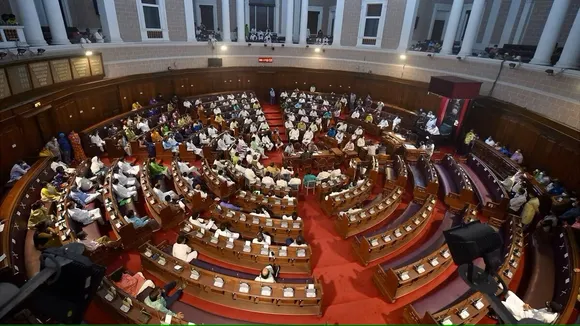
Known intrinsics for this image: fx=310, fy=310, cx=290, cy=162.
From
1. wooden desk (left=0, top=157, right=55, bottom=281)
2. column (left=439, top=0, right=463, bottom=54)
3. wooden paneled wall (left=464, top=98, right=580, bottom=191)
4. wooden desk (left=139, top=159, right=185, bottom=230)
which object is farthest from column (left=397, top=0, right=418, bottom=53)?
wooden desk (left=0, top=157, right=55, bottom=281)

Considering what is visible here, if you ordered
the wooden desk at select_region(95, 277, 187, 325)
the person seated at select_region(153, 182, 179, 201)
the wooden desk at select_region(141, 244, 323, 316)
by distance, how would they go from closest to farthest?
1. the wooden desk at select_region(95, 277, 187, 325)
2. the wooden desk at select_region(141, 244, 323, 316)
3. the person seated at select_region(153, 182, 179, 201)

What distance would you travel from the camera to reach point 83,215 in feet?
28.4

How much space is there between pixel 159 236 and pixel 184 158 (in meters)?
5.64

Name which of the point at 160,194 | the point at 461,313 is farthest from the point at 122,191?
the point at 461,313

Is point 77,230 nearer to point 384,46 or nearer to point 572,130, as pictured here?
point 572,130

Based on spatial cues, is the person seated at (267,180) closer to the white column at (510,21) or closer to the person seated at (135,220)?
the person seated at (135,220)

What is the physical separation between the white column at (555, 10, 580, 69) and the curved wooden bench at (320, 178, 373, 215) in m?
8.81

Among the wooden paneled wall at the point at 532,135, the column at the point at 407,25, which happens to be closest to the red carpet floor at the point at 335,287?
the wooden paneled wall at the point at 532,135

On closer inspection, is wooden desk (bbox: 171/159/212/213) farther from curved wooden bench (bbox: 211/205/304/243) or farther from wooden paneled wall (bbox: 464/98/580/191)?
wooden paneled wall (bbox: 464/98/580/191)

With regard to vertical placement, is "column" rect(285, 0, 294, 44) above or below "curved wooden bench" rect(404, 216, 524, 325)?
above

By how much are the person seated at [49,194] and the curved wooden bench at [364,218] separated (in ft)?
28.4

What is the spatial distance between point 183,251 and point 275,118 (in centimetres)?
1308

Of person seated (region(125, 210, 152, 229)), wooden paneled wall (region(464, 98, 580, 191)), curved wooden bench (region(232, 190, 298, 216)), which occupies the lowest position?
curved wooden bench (region(232, 190, 298, 216))

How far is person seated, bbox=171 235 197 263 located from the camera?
26.3 ft
